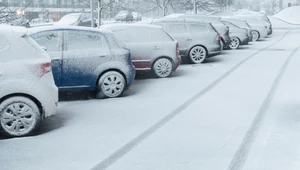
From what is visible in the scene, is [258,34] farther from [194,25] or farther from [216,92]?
[216,92]

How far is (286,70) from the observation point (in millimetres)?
13680

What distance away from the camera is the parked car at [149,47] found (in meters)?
12.0

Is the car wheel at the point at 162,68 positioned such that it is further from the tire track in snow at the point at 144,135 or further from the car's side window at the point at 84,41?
the car's side window at the point at 84,41

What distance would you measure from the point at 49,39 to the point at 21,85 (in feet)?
8.65

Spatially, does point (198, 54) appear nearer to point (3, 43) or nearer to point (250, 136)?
point (250, 136)

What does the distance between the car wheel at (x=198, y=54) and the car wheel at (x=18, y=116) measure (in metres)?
9.59

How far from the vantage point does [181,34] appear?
1536cm

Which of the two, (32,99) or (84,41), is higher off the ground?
(84,41)

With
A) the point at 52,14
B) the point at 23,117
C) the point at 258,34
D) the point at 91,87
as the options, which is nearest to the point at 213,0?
the point at 258,34

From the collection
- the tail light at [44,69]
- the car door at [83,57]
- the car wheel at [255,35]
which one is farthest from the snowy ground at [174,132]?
the car wheel at [255,35]

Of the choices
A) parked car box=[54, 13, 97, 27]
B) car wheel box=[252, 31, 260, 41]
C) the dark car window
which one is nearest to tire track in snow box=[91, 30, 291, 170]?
the dark car window

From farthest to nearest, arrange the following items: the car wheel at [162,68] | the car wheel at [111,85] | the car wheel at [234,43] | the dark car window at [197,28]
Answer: the car wheel at [234,43]
the dark car window at [197,28]
the car wheel at [162,68]
the car wheel at [111,85]

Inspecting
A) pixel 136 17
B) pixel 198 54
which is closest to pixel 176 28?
pixel 198 54

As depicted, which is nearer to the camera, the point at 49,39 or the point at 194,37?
the point at 49,39
